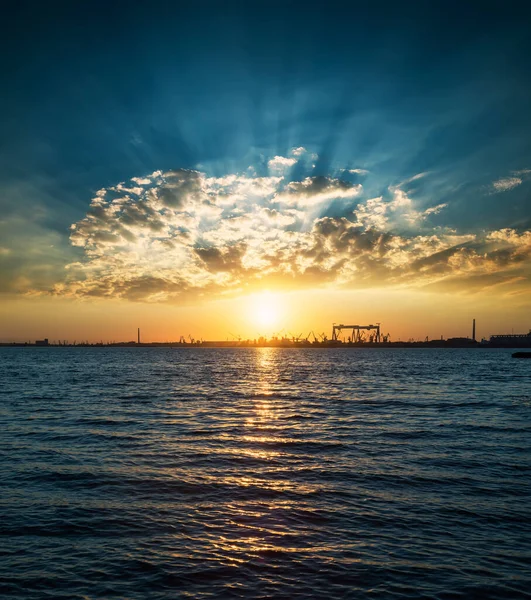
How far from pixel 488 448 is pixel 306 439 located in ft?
32.0

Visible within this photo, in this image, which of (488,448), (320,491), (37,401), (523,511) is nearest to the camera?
(523,511)

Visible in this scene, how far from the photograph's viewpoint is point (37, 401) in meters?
42.7

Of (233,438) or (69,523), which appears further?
(233,438)

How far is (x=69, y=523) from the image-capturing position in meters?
Result: 12.9

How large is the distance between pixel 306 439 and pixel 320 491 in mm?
9805

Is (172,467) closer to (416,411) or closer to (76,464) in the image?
(76,464)

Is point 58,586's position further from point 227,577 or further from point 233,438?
point 233,438

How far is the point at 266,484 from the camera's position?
16719 millimetres

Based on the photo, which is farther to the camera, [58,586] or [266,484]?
[266,484]

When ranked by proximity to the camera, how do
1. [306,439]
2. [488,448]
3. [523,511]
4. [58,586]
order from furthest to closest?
[306,439], [488,448], [523,511], [58,586]

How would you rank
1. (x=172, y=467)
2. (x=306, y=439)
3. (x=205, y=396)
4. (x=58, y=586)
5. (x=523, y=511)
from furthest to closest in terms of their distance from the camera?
(x=205, y=396), (x=306, y=439), (x=172, y=467), (x=523, y=511), (x=58, y=586)

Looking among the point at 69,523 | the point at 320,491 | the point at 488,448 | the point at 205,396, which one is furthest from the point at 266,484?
the point at 205,396

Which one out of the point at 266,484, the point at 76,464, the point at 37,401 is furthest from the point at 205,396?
the point at 266,484

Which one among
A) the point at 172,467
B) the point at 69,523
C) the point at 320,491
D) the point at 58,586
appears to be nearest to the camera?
the point at 58,586
